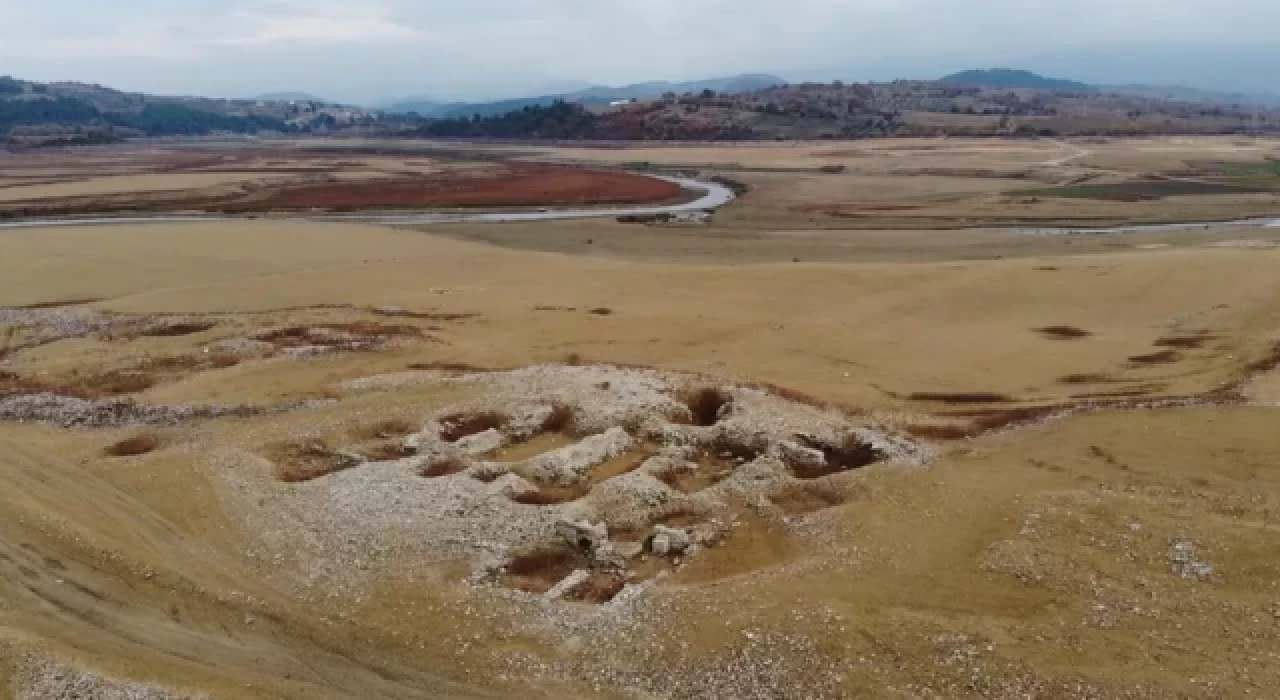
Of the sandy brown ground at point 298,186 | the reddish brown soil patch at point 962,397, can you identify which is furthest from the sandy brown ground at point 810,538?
the sandy brown ground at point 298,186

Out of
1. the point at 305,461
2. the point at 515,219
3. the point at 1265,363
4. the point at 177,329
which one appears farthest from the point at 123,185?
the point at 1265,363

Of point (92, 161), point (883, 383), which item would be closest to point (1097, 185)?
point (883, 383)

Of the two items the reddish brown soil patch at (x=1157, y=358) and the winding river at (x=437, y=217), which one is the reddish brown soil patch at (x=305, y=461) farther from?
the winding river at (x=437, y=217)

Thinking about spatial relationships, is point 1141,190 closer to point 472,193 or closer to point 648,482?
point 472,193

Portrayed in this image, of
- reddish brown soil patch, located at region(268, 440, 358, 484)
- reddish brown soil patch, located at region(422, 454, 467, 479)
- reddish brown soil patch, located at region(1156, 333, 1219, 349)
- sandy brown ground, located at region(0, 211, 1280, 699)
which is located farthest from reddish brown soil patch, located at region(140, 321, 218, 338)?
reddish brown soil patch, located at region(1156, 333, 1219, 349)

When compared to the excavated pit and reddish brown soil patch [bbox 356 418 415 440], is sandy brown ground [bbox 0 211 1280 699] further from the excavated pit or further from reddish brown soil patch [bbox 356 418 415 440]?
the excavated pit

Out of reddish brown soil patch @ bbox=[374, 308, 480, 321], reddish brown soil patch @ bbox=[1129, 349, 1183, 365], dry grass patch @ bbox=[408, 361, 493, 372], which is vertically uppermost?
reddish brown soil patch @ bbox=[374, 308, 480, 321]
